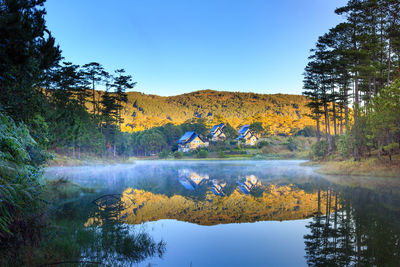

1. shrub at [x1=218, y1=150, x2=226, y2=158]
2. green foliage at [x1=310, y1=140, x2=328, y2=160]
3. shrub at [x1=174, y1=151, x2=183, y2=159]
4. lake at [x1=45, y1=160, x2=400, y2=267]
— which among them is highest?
green foliage at [x1=310, y1=140, x2=328, y2=160]

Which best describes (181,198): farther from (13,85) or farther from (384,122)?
(384,122)

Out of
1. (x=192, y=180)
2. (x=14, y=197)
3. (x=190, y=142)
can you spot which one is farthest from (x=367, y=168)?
(x=190, y=142)

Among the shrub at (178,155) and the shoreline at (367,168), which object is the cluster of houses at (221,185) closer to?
the shoreline at (367,168)

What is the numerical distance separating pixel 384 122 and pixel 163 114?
167375 mm

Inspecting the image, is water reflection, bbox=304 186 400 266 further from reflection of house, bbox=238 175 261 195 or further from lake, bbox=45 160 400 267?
reflection of house, bbox=238 175 261 195

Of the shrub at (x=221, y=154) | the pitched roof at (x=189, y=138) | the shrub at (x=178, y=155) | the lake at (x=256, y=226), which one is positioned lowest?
the shrub at (x=178, y=155)

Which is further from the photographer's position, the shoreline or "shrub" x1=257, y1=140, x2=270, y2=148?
"shrub" x1=257, y1=140, x2=270, y2=148

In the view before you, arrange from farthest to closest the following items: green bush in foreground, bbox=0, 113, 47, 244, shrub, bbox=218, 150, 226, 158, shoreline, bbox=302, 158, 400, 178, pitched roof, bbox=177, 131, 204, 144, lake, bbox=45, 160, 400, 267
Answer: pitched roof, bbox=177, 131, 204, 144
shrub, bbox=218, 150, 226, 158
shoreline, bbox=302, 158, 400, 178
lake, bbox=45, 160, 400, 267
green bush in foreground, bbox=0, 113, 47, 244

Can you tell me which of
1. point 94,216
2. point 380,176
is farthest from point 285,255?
point 380,176

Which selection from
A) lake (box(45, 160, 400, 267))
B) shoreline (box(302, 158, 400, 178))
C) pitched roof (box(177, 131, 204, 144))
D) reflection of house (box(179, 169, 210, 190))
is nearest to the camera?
lake (box(45, 160, 400, 267))

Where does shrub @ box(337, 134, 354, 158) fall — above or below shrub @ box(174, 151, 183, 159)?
above

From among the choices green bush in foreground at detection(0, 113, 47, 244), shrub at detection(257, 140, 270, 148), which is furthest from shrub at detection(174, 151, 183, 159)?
green bush in foreground at detection(0, 113, 47, 244)

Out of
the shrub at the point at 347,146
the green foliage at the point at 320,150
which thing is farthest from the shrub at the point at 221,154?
the shrub at the point at 347,146

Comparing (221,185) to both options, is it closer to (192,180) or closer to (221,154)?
(192,180)
